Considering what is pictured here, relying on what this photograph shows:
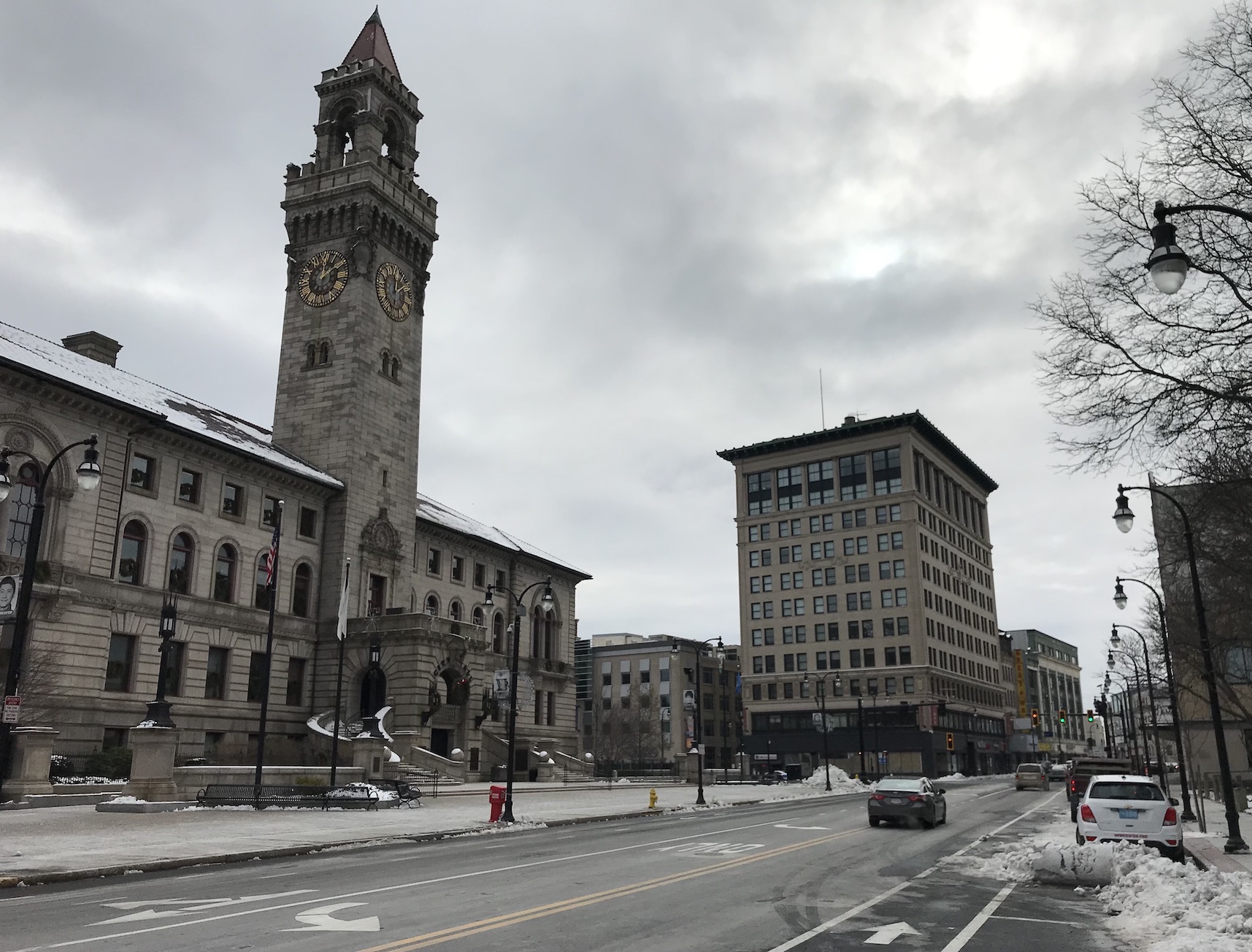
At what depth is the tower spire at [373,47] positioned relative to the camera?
61.6 meters

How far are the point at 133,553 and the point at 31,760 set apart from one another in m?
13.5

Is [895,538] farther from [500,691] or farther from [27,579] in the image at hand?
[27,579]

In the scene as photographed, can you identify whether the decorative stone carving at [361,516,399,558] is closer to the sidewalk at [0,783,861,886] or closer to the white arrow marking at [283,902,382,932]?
the sidewalk at [0,783,861,886]

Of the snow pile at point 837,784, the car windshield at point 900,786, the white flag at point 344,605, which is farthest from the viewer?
the snow pile at point 837,784

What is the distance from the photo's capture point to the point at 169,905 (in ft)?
40.5

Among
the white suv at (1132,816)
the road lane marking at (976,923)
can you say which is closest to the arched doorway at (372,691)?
the white suv at (1132,816)

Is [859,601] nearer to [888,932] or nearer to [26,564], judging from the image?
[26,564]

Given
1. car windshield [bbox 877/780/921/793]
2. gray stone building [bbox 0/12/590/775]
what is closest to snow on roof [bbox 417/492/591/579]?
gray stone building [bbox 0/12/590/775]

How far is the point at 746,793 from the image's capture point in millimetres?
52312

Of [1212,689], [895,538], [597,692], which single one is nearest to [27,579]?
[1212,689]

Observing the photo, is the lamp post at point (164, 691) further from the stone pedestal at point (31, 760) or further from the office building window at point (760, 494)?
the office building window at point (760, 494)

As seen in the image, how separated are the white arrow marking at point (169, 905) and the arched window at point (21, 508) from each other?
29.1 meters

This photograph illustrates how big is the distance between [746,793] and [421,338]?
33.2 metres

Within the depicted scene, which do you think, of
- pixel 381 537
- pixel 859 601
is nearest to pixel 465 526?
pixel 381 537
